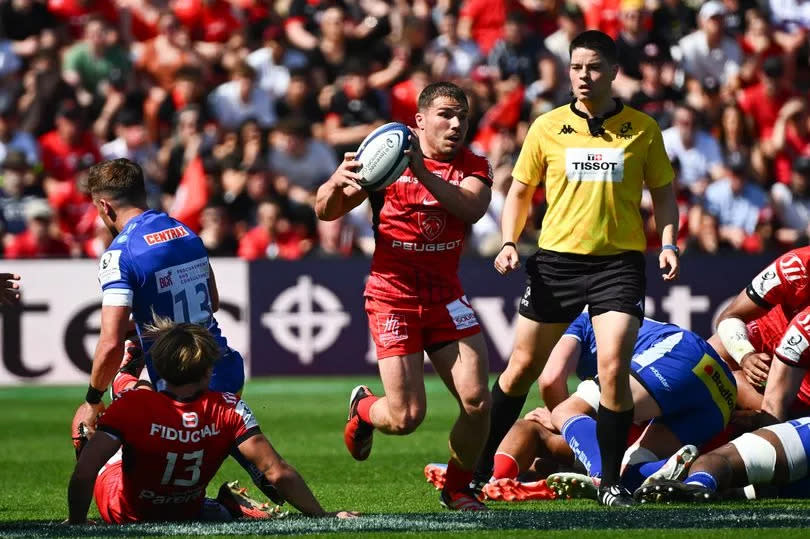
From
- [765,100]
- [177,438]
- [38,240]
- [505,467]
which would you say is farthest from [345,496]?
[765,100]

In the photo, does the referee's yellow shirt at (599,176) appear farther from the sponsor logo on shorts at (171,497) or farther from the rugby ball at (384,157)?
the sponsor logo on shorts at (171,497)

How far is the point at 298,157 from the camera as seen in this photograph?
16.6 meters

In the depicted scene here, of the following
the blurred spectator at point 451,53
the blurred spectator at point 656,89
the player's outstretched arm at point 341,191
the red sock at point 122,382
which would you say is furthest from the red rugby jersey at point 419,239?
the blurred spectator at point 451,53

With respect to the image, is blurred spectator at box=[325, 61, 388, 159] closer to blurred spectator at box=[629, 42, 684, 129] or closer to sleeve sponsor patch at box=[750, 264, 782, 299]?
blurred spectator at box=[629, 42, 684, 129]

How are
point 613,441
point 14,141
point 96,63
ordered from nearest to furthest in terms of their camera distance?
point 613,441, point 14,141, point 96,63

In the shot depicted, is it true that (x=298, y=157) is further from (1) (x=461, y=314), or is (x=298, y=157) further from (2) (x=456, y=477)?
(2) (x=456, y=477)

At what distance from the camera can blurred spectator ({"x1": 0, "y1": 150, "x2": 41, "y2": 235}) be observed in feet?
52.4

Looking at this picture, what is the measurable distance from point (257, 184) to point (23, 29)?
4651 millimetres

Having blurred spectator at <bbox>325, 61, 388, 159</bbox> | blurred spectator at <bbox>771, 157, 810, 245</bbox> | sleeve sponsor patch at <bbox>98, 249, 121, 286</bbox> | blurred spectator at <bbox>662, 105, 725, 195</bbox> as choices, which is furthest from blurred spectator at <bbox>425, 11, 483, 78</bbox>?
sleeve sponsor patch at <bbox>98, 249, 121, 286</bbox>

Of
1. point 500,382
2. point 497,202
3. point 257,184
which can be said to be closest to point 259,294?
point 257,184

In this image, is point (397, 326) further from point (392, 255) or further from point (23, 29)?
point (23, 29)

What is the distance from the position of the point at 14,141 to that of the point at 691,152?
7.79 m

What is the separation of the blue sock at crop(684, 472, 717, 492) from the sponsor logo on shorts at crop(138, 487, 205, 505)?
2.41m

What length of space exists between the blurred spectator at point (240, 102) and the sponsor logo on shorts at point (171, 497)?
1106cm
